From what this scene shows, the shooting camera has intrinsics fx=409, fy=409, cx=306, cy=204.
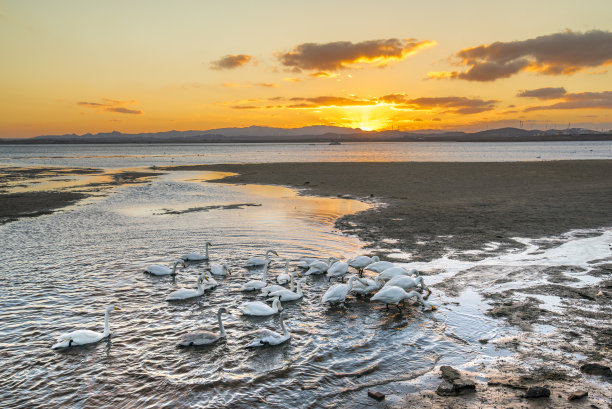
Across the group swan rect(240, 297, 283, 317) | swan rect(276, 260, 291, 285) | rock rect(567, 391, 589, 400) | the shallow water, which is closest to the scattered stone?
the shallow water

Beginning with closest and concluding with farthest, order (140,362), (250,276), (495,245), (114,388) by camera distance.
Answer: (114,388) → (140,362) → (250,276) → (495,245)

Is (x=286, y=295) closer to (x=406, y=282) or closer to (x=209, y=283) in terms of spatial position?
(x=209, y=283)

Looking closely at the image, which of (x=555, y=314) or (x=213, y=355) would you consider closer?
(x=213, y=355)

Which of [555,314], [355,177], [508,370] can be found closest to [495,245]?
[555,314]

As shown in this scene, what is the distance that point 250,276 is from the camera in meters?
13.1

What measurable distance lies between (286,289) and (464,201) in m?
17.0

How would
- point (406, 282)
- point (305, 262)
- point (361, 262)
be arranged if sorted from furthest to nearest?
point (305, 262), point (361, 262), point (406, 282)

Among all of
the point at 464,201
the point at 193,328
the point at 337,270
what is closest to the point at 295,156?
the point at 464,201

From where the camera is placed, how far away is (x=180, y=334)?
907 centimetres

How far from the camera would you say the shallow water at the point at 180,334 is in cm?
692

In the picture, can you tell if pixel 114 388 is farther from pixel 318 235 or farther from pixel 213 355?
pixel 318 235

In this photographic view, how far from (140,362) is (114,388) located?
852 mm

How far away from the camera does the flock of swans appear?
8.52 metres

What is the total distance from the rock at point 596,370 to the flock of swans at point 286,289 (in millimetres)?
3474
